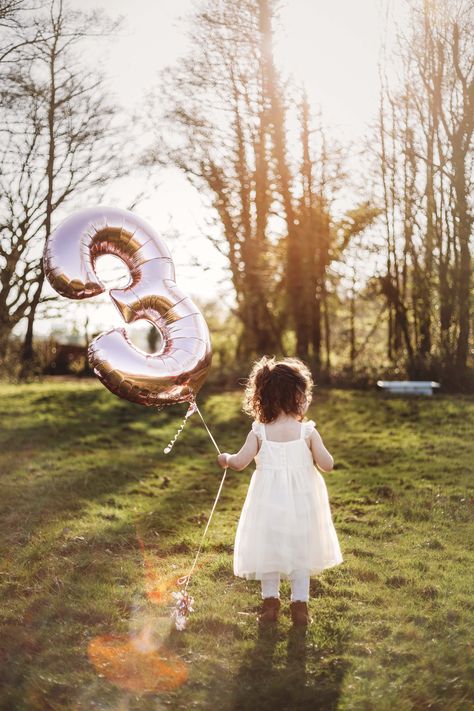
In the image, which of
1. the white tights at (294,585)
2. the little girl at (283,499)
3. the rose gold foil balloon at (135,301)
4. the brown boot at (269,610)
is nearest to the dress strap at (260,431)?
the little girl at (283,499)

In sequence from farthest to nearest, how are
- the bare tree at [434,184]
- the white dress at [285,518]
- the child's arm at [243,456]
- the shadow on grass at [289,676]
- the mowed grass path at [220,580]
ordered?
the bare tree at [434,184]
the child's arm at [243,456]
the white dress at [285,518]
the mowed grass path at [220,580]
the shadow on grass at [289,676]

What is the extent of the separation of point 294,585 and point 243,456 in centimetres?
72

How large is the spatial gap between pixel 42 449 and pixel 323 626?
6369 mm

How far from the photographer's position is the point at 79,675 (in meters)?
3.48

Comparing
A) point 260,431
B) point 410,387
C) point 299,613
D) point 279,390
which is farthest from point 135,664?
point 410,387

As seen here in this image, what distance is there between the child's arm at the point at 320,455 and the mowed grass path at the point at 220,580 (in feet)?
2.73

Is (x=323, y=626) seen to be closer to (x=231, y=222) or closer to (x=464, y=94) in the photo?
(x=464, y=94)

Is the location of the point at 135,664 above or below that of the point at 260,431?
below

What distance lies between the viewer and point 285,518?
3.96 m

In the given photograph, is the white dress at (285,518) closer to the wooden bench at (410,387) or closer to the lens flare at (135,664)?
the lens flare at (135,664)

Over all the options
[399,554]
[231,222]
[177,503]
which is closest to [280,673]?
[399,554]

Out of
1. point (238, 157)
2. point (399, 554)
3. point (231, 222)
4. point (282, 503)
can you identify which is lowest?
point (399, 554)

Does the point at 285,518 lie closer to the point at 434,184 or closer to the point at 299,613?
the point at 299,613

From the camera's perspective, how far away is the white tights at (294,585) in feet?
13.1
